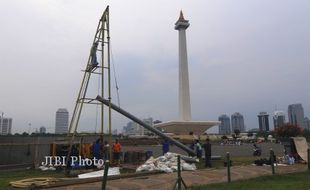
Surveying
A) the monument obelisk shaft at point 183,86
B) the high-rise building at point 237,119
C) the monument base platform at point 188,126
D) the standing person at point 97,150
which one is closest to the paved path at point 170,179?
the standing person at point 97,150

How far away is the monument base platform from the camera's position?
54.6 meters

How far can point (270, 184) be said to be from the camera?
12.3 meters

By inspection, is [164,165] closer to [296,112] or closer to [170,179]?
[170,179]

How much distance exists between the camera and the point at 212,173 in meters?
15.3

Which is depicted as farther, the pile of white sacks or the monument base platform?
the monument base platform

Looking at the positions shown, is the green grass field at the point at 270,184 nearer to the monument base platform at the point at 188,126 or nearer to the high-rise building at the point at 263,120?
the monument base platform at the point at 188,126

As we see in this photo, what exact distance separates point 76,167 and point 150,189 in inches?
291

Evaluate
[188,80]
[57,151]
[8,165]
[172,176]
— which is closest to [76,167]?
[57,151]

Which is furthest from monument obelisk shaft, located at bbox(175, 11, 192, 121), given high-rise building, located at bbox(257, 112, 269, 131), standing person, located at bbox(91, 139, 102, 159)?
high-rise building, located at bbox(257, 112, 269, 131)

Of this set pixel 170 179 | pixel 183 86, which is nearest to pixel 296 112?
pixel 183 86

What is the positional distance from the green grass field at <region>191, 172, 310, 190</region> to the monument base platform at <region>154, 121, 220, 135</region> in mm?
40217

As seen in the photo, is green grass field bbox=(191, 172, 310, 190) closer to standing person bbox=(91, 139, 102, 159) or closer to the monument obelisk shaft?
standing person bbox=(91, 139, 102, 159)

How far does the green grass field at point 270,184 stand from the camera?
37.7 ft

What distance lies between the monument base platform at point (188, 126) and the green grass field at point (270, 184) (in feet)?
132
